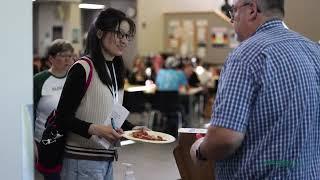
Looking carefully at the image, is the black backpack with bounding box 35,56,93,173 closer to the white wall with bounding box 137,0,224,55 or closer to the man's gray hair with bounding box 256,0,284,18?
the man's gray hair with bounding box 256,0,284,18

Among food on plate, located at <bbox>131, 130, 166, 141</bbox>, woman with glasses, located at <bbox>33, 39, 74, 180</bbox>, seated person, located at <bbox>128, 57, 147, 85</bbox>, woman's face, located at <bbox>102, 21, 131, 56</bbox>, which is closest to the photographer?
woman's face, located at <bbox>102, 21, 131, 56</bbox>

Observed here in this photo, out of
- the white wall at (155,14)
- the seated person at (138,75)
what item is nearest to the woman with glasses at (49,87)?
the seated person at (138,75)

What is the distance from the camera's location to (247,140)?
4.89 feet

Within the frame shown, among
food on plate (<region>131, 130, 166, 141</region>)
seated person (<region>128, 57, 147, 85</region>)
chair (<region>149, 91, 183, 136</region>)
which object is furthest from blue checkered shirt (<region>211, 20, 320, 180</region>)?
seated person (<region>128, 57, 147, 85</region>)

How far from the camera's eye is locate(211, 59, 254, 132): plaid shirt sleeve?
1419 mm

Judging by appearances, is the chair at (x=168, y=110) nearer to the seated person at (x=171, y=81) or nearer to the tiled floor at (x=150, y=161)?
the seated person at (x=171, y=81)

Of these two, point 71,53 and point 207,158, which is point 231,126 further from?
point 71,53

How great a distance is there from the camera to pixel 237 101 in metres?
1.43

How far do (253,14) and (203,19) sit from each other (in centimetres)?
1063

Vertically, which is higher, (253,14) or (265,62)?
(253,14)

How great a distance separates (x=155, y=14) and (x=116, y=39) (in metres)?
10.6

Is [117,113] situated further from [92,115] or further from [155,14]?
[155,14]

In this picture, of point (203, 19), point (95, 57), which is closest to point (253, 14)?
point (95, 57)

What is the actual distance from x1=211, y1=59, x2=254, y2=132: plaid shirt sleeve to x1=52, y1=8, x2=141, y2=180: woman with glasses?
709 mm
